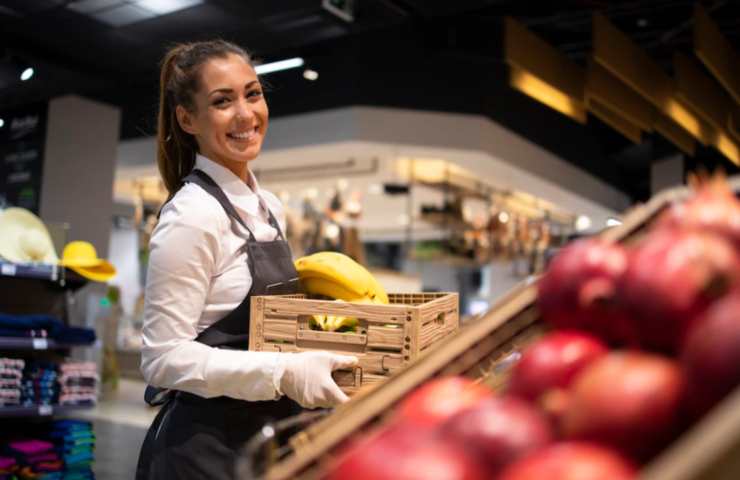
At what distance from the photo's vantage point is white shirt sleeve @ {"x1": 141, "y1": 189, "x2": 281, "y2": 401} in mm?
1540

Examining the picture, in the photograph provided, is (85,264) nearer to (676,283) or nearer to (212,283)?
(212,283)

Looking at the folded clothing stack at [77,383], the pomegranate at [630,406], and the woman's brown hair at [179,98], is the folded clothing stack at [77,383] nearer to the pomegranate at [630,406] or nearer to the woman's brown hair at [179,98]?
the woman's brown hair at [179,98]

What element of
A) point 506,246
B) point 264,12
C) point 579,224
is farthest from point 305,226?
point 579,224

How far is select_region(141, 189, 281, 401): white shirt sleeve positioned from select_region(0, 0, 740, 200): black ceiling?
339 cm

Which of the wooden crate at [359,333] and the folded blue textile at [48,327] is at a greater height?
the wooden crate at [359,333]

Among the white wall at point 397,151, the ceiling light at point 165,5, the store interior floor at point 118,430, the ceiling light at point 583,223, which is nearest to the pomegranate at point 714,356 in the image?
the ceiling light at point 165,5

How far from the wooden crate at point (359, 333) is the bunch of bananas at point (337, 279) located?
9.4 inches

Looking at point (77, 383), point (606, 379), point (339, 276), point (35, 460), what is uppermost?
point (339, 276)

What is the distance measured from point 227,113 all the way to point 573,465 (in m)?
1.51

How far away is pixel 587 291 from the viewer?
695mm

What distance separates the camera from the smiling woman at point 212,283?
1.55 meters

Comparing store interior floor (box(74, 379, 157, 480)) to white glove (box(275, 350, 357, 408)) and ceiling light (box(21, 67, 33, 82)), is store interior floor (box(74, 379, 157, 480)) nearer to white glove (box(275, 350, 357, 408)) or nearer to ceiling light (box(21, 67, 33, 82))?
ceiling light (box(21, 67, 33, 82))

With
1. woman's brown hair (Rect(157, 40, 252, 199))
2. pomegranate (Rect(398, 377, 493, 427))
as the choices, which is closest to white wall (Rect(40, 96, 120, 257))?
woman's brown hair (Rect(157, 40, 252, 199))

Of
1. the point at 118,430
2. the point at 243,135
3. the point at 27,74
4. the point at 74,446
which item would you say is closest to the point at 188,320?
the point at 243,135
